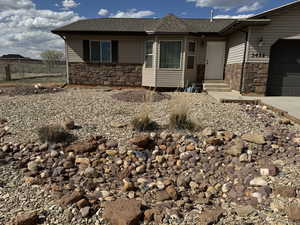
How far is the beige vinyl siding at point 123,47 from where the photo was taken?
35.8 ft

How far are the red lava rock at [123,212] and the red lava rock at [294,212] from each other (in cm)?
169

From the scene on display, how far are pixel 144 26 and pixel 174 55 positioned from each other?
271 centimetres

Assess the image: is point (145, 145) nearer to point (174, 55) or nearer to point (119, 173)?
point (119, 173)

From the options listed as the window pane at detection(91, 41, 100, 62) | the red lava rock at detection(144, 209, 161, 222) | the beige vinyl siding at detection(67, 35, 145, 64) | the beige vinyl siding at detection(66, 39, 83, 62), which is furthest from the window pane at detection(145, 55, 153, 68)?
the red lava rock at detection(144, 209, 161, 222)

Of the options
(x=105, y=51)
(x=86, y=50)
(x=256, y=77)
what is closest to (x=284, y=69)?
(x=256, y=77)

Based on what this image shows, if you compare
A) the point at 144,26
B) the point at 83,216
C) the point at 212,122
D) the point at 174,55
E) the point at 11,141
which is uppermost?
the point at 144,26

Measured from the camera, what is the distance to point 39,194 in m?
2.86

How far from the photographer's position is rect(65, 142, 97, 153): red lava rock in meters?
3.89

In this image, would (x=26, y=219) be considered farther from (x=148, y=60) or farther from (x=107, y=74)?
(x=107, y=74)

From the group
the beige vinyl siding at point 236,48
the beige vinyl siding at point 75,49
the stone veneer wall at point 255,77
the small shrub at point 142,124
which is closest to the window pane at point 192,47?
the beige vinyl siding at point 236,48

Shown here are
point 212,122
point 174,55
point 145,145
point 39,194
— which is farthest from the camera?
point 174,55

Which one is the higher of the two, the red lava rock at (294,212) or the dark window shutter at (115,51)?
the dark window shutter at (115,51)

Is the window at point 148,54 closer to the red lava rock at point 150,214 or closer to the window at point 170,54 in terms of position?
the window at point 170,54

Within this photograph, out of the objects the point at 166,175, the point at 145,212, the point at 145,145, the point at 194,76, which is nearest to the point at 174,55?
the point at 194,76
